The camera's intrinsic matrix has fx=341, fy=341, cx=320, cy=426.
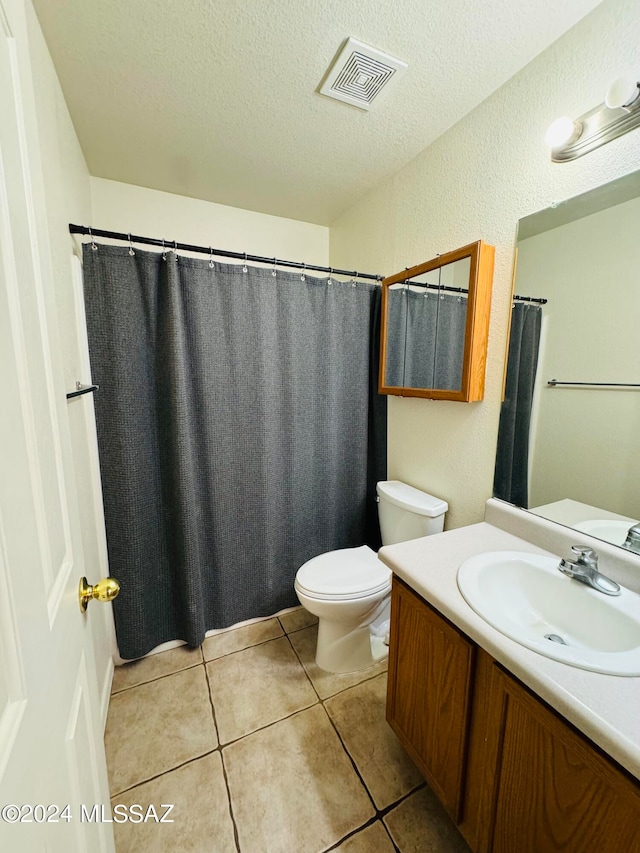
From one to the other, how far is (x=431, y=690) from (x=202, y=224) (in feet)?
8.00

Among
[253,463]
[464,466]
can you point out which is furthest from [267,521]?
[464,466]

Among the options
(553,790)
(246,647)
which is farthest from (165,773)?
(553,790)

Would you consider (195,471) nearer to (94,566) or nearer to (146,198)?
(94,566)

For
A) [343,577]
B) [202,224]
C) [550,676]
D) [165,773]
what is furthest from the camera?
[202,224]

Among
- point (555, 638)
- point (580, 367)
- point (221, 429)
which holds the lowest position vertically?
point (555, 638)

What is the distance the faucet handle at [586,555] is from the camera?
94 centimetres

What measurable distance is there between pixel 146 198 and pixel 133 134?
0.45 metres

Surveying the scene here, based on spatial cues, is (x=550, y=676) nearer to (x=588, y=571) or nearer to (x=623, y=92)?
(x=588, y=571)

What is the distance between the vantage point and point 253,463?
67.4 inches

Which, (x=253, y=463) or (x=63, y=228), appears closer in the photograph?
(x=63, y=228)

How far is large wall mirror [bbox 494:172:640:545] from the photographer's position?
0.95m

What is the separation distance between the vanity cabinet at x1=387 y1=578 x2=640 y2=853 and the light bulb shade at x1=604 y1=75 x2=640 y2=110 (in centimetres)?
142

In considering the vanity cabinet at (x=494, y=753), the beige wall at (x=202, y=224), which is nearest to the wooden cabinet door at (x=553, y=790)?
the vanity cabinet at (x=494, y=753)

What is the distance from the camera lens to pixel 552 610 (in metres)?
0.97
